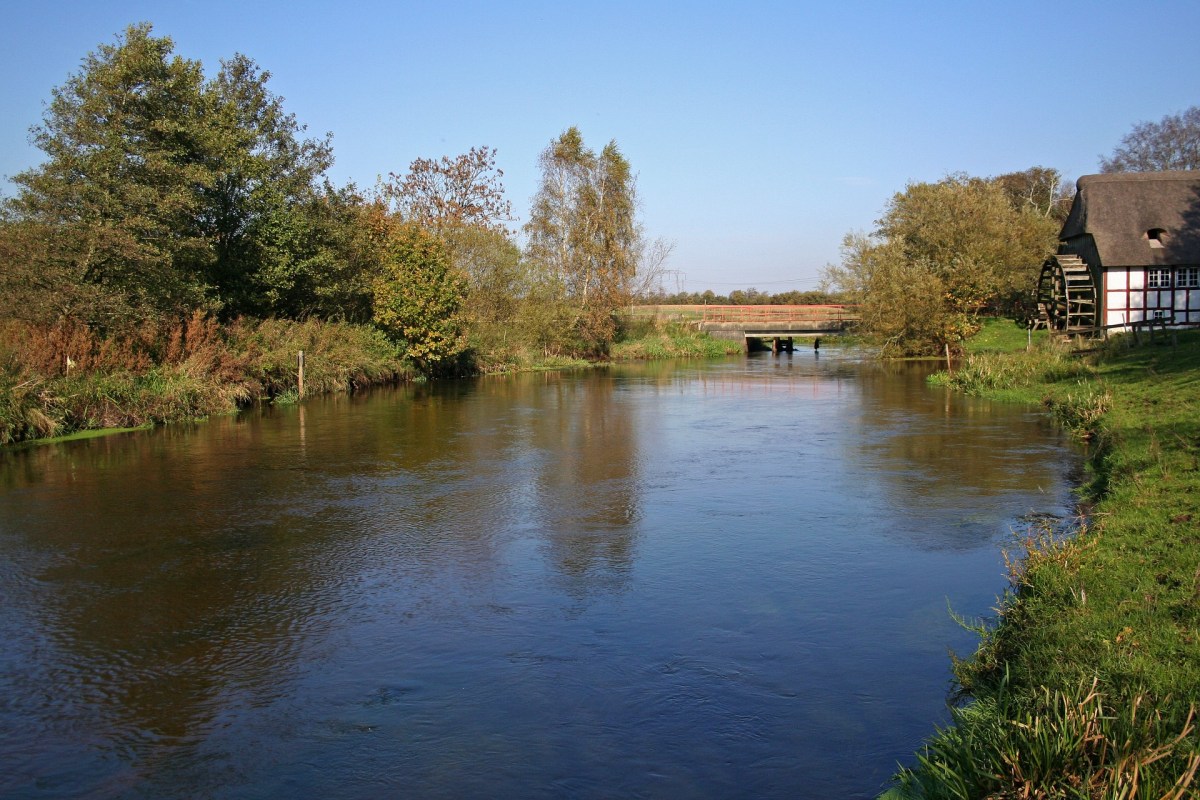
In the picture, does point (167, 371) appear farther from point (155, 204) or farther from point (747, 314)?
point (747, 314)

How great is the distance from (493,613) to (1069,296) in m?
38.1

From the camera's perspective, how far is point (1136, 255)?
3762 cm

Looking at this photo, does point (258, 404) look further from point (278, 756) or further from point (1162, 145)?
point (1162, 145)

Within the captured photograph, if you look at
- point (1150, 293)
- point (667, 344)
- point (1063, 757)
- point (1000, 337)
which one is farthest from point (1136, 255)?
point (1063, 757)

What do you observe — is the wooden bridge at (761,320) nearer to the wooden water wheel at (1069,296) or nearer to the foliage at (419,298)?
the wooden water wheel at (1069,296)

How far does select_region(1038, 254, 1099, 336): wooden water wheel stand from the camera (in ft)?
127

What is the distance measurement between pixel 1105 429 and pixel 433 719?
514 inches

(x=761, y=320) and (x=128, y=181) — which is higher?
(x=128, y=181)

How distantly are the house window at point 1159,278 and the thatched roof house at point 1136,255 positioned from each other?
1 cm

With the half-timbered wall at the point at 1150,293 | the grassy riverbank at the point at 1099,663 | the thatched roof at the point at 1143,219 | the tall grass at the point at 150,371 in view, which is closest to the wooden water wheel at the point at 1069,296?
the half-timbered wall at the point at 1150,293

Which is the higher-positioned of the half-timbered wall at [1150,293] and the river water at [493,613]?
the half-timbered wall at [1150,293]

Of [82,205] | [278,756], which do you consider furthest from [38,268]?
[278,756]

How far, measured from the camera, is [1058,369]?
26.0 meters

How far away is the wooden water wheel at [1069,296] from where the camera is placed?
38.8m
